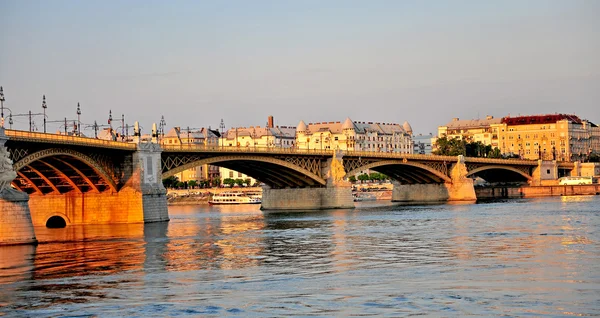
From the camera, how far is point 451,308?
114ft

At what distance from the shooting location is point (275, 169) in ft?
417

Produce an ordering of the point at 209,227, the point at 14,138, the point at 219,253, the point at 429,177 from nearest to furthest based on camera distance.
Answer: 1. the point at 219,253
2. the point at 14,138
3. the point at 209,227
4. the point at 429,177

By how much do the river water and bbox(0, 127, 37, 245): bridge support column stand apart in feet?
4.71

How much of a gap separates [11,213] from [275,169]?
61.2 meters

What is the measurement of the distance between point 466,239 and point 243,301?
3118 centimetres

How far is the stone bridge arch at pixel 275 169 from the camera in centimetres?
11428

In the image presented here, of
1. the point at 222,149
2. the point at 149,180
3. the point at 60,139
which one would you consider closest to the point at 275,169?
the point at 222,149

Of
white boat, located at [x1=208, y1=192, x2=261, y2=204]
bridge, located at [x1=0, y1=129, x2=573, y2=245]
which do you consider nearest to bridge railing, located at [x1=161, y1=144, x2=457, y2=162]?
bridge, located at [x1=0, y1=129, x2=573, y2=245]

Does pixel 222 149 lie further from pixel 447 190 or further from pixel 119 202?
pixel 447 190

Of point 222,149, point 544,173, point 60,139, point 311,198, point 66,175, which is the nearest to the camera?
point 60,139

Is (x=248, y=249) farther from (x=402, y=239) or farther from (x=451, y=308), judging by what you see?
(x=451, y=308)

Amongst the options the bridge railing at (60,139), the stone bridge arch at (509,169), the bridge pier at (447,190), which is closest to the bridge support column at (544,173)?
Answer: the stone bridge arch at (509,169)

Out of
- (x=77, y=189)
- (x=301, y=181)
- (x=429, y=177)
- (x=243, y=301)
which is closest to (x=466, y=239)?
(x=243, y=301)

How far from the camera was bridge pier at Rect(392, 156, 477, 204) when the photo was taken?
525 feet
